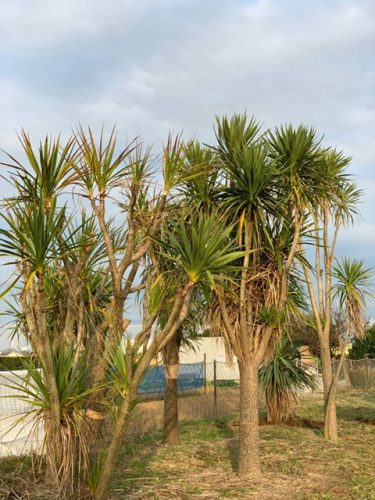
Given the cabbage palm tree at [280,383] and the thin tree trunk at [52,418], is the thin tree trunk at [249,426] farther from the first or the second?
the cabbage palm tree at [280,383]

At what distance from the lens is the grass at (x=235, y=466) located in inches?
305

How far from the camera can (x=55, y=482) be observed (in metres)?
5.85

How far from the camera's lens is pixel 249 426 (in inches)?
348

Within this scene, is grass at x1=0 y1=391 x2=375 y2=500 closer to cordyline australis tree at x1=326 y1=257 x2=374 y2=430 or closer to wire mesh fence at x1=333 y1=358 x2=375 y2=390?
cordyline australis tree at x1=326 y1=257 x2=374 y2=430

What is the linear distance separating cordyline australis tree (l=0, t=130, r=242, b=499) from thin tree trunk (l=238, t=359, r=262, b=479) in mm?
2435

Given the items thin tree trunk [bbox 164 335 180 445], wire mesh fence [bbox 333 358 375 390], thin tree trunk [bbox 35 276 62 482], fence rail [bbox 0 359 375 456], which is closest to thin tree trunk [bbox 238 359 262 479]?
fence rail [bbox 0 359 375 456]

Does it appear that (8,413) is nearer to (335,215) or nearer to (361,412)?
(335,215)

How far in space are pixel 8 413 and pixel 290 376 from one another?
24.8 ft

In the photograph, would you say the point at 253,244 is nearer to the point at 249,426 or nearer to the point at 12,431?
the point at 249,426

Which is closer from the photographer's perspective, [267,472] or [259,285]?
[267,472]

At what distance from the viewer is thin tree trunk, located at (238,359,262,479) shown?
8609 mm

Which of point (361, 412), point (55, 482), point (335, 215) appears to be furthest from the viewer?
point (361, 412)

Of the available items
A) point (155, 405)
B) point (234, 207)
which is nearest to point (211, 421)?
point (155, 405)

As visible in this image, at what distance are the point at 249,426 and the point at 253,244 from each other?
2.81m
